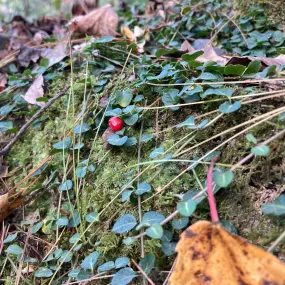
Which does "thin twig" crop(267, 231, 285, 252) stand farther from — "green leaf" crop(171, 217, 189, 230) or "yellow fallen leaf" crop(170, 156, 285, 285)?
"green leaf" crop(171, 217, 189, 230)

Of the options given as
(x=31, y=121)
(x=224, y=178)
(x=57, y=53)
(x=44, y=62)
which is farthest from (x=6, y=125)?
(x=224, y=178)

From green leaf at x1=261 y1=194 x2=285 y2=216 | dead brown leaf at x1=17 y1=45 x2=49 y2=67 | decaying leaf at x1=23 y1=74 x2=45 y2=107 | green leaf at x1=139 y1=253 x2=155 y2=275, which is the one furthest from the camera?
dead brown leaf at x1=17 y1=45 x2=49 y2=67

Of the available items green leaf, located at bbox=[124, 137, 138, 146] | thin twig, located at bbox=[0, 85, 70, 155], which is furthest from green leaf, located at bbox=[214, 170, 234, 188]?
thin twig, located at bbox=[0, 85, 70, 155]

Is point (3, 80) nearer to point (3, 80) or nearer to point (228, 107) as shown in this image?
point (3, 80)

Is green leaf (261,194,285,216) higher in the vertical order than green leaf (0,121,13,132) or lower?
higher

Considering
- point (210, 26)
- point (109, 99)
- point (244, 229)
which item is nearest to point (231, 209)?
point (244, 229)

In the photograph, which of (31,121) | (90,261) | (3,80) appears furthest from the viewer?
(3,80)

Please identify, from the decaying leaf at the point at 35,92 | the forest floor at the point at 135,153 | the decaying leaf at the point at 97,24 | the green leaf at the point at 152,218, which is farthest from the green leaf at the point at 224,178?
the decaying leaf at the point at 97,24
